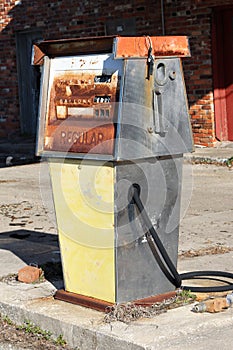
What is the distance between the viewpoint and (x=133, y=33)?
16859 millimetres

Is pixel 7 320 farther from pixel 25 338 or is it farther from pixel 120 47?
pixel 120 47

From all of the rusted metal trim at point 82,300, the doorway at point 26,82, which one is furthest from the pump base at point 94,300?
the doorway at point 26,82

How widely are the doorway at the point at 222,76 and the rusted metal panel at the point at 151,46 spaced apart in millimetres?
9332

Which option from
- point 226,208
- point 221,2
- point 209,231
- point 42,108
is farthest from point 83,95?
point 221,2

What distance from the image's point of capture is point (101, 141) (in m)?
5.70

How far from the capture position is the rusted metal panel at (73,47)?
5761mm

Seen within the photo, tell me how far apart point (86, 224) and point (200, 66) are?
9846 millimetres

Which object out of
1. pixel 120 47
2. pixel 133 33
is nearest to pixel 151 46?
pixel 120 47

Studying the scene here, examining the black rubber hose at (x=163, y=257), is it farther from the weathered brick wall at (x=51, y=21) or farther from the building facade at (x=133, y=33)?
the weathered brick wall at (x=51, y=21)

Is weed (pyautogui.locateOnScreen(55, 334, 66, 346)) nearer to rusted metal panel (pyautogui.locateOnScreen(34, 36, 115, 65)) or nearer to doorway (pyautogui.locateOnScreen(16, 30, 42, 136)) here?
rusted metal panel (pyautogui.locateOnScreen(34, 36, 115, 65))

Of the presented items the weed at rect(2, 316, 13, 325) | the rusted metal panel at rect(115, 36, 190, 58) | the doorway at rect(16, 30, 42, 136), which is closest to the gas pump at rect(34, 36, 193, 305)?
the rusted metal panel at rect(115, 36, 190, 58)

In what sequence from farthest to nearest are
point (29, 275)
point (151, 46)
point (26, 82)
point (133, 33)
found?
1. point (26, 82)
2. point (133, 33)
3. point (29, 275)
4. point (151, 46)

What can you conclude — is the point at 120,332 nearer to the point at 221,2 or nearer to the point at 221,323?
the point at 221,323

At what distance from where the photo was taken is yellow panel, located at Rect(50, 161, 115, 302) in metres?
5.70
